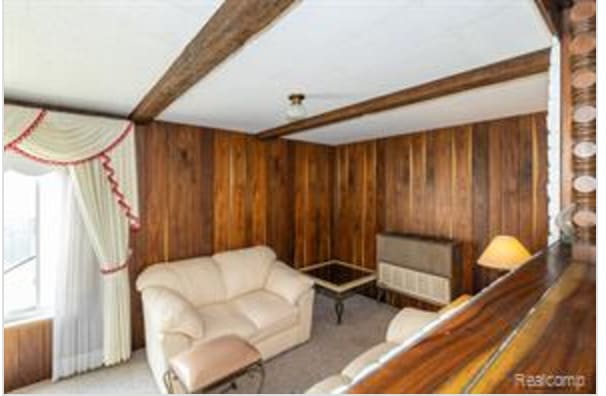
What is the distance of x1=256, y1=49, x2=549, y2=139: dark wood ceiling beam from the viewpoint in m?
1.61

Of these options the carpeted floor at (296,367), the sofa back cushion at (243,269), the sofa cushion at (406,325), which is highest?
the sofa back cushion at (243,269)

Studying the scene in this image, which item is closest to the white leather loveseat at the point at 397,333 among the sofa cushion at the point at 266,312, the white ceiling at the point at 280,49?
the sofa cushion at the point at 266,312

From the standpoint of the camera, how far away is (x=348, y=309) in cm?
381

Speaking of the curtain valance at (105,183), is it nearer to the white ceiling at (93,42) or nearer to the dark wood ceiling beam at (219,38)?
the white ceiling at (93,42)

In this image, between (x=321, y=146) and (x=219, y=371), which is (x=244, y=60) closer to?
(x=219, y=371)

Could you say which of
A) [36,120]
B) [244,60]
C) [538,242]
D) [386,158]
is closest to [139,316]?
[36,120]

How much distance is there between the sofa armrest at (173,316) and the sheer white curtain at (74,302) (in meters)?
0.66

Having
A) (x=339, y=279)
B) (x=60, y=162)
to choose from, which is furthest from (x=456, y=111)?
(x=60, y=162)

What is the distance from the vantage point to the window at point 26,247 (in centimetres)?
244

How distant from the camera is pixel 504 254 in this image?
2588 mm

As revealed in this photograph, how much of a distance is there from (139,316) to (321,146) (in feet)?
10.8

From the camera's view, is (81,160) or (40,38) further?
(81,160)

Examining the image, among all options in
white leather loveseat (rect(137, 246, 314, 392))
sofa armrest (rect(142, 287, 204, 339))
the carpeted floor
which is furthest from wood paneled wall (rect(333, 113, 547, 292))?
sofa armrest (rect(142, 287, 204, 339))

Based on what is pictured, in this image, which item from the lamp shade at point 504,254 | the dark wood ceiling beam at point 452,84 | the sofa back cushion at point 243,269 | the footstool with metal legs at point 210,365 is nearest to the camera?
the dark wood ceiling beam at point 452,84
